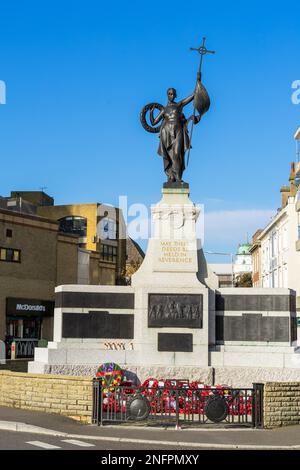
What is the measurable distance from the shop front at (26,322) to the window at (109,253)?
22.2 meters

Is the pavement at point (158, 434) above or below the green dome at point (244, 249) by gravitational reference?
below

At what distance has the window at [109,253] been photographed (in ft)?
250

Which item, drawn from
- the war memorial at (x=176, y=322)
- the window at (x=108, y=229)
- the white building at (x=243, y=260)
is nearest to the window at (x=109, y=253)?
the window at (x=108, y=229)

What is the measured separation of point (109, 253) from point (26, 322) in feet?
86.4

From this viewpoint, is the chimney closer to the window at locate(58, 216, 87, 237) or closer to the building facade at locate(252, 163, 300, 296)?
the building facade at locate(252, 163, 300, 296)

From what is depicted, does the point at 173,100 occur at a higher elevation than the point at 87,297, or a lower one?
higher

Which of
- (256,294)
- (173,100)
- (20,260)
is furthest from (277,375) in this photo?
(20,260)

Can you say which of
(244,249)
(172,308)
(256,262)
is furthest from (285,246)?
(244,249)

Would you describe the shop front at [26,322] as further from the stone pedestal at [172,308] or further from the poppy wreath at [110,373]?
the poppy wreath at [110,373]

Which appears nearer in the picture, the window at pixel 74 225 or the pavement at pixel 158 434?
the pavement at pixel 158 434

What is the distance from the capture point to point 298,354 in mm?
21109

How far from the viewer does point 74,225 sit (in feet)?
265
